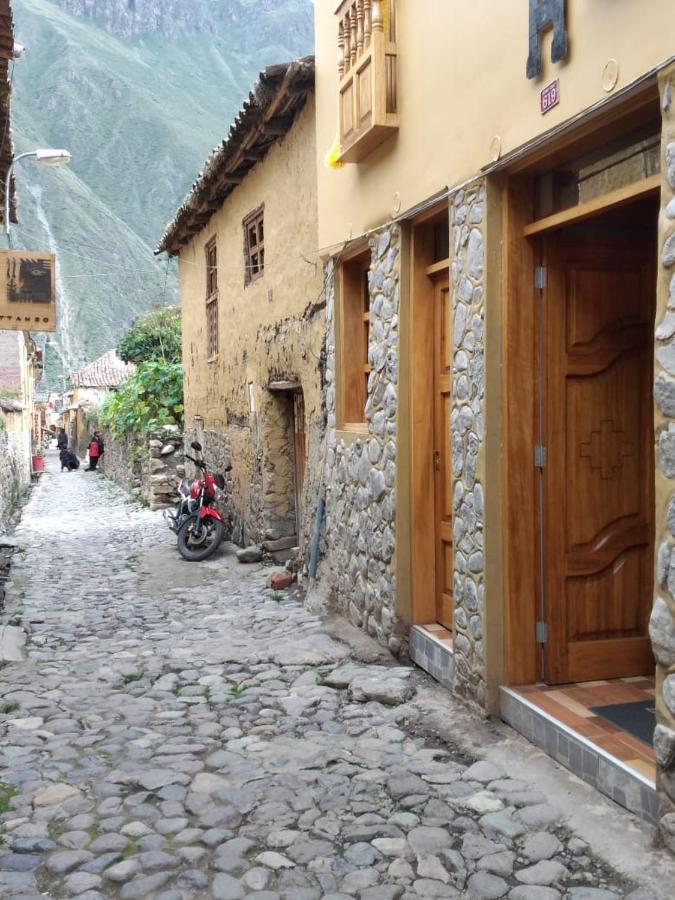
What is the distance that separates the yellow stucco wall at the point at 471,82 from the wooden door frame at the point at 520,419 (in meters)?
0.40

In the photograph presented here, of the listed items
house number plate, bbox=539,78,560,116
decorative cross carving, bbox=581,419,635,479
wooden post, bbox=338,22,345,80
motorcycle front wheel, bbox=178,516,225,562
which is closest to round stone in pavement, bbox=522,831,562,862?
decorative cross carving, bbox=581,419,635,479

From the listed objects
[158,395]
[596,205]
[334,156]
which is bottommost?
[158,395]

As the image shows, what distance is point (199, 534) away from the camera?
11.1 metres

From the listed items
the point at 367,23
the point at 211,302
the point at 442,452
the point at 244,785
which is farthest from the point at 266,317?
the point at 244,785

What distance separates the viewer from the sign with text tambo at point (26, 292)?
821cm

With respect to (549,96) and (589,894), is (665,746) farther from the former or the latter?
(549,96)

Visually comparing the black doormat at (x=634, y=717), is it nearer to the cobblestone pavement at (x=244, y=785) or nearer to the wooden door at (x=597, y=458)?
the wooden door at (x=597, y=458)

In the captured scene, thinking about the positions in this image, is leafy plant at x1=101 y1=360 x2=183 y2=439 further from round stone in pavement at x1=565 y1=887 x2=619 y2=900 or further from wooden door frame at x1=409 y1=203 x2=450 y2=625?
round stone in pavement at x1=565 y1=887 x2=619 y2=900

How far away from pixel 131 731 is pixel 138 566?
5799 mm

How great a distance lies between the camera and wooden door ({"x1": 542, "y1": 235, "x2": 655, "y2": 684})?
4.75 metres

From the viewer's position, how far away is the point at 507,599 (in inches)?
187

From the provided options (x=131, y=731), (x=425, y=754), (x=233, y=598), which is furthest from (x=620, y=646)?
(x=233, y=598)

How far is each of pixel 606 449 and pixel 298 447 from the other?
5.62 meters

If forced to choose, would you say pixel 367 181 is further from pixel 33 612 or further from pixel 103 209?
pixel 103 209
